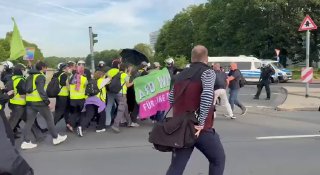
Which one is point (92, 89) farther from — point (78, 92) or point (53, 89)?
point (53, 89)

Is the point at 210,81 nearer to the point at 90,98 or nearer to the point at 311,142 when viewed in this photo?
the point at 311,142

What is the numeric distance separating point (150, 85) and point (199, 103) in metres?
5.83

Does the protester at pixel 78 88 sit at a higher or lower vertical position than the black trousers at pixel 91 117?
higher

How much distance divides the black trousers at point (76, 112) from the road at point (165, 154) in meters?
0.36

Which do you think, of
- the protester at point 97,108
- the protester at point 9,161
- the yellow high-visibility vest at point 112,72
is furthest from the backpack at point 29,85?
the protester at point 9,161

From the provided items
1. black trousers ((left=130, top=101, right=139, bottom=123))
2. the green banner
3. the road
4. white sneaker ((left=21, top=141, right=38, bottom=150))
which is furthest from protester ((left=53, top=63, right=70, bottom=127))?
black trousers ((left=130, top=101, right=139, bottom=123))

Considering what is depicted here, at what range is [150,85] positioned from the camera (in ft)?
32.9

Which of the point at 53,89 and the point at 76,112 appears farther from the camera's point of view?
the point at 76,112

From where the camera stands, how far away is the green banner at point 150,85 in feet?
32.9

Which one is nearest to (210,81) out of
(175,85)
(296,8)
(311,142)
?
(175,85)

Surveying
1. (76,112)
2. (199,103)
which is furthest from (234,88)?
(199,103)

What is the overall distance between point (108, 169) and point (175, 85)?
2.51 metres

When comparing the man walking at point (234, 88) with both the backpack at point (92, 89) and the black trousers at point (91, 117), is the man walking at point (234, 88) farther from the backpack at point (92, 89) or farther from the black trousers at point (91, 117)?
the backpack at point (92, 89)

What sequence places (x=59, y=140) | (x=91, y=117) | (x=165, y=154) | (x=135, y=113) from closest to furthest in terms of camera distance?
(x=165, y=154)
(x=59, y=140)
(x=91, y=117)
(x=135, y=113)
